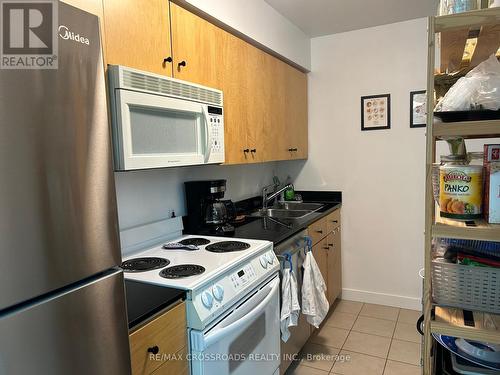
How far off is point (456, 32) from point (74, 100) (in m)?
1.03

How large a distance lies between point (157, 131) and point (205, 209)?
2.52 feet

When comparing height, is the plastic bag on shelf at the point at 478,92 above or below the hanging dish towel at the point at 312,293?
above

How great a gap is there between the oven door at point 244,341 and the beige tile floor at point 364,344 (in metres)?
0.64

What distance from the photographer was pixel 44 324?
27.6 inches

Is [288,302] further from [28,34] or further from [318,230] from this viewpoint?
[28,34]

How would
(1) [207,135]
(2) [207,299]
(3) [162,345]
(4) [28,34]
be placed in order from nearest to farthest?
(4) [28,34]
(3) [162,345]
(2) [207,299]
(1) [207,135]

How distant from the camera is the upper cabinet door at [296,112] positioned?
9.66 ft

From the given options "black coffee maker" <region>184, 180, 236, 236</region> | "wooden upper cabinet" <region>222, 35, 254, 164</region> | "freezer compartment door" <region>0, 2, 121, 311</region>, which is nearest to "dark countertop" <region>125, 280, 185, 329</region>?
"freezer compartment door" <region>0, 2, 121, 311</region>

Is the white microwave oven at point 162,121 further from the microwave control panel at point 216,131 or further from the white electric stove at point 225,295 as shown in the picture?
the white electric stove at point 225,295

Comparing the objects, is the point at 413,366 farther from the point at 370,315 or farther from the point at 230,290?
the point at 230,290

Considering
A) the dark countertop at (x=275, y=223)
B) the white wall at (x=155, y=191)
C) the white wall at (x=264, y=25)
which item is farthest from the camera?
the dark countertop at (x=275, y=223)

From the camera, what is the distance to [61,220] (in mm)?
728

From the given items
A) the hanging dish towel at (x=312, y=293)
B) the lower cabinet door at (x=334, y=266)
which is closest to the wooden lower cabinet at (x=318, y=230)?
the lower cabinet door at (x=334, y=266)

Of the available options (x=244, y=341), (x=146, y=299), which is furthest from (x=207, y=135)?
(x=244, y=341)
